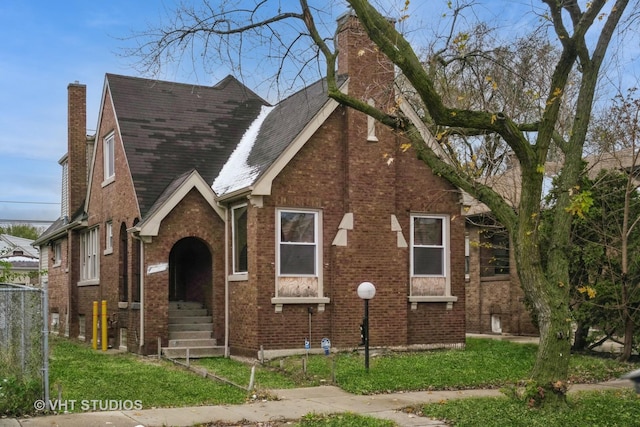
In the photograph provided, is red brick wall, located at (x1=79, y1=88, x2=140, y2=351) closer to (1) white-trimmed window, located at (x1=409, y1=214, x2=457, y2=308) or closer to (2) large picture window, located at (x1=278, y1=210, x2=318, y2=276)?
(2) large picture window, located at (x1=278, y1=210, x2=318, y2=276)

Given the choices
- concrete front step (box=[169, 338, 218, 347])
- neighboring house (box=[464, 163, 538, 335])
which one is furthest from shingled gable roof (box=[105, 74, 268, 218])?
neighboring house (box=[464, 163, 538, 335])

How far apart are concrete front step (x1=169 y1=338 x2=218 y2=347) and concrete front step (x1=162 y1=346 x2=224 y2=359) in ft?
1.45

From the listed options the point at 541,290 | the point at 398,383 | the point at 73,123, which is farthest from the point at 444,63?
the point at 73,123

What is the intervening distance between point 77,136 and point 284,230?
11594mm

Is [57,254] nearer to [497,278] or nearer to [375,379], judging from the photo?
[497,278]

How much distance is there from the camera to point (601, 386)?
45.4 ft

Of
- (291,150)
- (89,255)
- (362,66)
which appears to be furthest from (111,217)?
(362,66)

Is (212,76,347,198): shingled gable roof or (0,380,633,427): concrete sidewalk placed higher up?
(212,76,347,198): shingled gable roof

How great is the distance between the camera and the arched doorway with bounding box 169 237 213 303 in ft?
70.8

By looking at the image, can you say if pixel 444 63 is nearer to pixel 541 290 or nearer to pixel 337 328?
pixel 541 290

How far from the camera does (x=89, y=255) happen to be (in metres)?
25.7

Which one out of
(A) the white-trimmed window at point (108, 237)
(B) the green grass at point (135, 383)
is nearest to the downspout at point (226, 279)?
(B) the green grass at point (135, 383)

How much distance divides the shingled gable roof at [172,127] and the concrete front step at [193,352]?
3.38 meters

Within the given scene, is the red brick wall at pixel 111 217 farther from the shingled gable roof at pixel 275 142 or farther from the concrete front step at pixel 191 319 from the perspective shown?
the shingled gable roof at pixel 275 142
